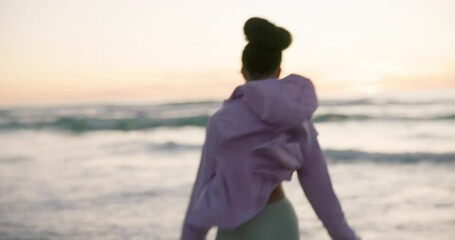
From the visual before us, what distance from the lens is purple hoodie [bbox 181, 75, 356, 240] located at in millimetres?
2342

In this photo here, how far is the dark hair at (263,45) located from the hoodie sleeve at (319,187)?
26 centimetres

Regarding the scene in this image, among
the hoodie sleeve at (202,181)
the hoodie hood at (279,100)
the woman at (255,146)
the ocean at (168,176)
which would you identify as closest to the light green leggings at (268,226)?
the woman at (255,146)

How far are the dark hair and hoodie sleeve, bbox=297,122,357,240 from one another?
0.84 ft

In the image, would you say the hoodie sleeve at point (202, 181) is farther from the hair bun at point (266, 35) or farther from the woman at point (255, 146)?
the hair bun at point (266, 35)

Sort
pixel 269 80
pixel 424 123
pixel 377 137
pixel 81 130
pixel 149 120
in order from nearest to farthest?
pixel 269 80
pixel 377 137
pixel 424 123
pixel 81 130
pixel 149 120

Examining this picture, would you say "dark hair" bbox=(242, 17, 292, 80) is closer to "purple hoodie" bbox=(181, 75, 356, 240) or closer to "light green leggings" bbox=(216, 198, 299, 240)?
"purple hoodie" bbox=(181, 75, 356, 240)

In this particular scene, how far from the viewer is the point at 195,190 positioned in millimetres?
2428

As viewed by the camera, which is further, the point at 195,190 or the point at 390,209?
the point at 390,209

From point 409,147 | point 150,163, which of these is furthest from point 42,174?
point 409,147

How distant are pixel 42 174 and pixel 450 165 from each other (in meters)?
6.33

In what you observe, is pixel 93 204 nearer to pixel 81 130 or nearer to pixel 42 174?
pixel 42 174

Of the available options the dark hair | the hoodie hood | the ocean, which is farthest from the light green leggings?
the ocean

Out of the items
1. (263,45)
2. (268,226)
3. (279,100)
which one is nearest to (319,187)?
(268,226)

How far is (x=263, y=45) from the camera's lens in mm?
2395
